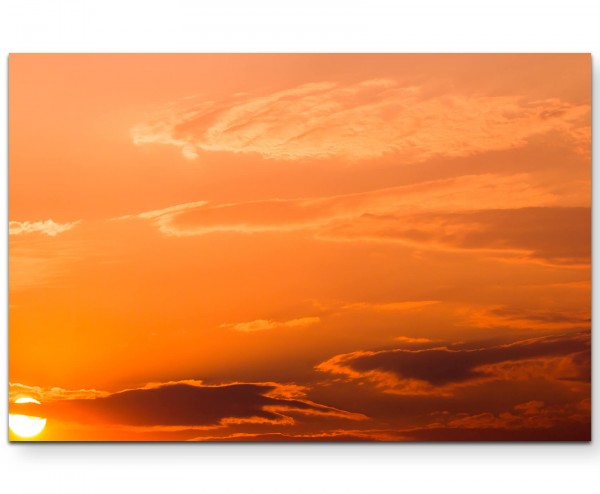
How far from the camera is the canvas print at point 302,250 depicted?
2777mm

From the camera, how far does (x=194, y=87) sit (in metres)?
2.81

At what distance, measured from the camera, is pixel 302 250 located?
279 cm

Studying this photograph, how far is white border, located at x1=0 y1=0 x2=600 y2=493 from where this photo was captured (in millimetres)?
2818

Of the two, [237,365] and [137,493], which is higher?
[237,365]

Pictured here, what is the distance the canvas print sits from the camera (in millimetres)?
2777

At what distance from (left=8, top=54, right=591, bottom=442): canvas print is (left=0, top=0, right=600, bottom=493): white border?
84 mm

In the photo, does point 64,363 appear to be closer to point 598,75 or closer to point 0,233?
point 0,233
